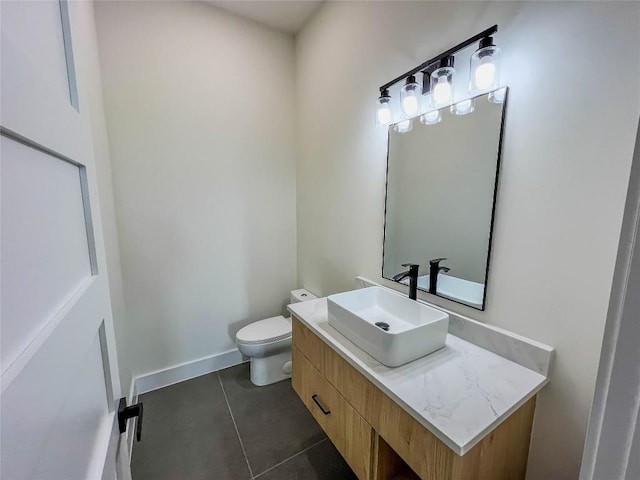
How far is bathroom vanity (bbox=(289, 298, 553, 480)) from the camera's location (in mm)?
704

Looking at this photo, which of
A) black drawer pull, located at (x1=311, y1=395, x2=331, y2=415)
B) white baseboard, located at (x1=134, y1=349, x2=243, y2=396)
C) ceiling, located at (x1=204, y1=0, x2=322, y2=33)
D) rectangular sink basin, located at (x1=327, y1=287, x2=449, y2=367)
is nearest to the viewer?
rectangular sink basin, located at (x1=327, y1=287, x2=449, y2=367)

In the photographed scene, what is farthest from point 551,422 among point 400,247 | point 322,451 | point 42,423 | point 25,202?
point 25,202

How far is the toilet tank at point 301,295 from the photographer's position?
2154 mm

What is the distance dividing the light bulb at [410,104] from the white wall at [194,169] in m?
1.25

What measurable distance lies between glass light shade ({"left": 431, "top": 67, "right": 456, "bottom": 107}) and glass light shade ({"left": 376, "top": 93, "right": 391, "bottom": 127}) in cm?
26

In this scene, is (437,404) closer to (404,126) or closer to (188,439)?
(404,126)


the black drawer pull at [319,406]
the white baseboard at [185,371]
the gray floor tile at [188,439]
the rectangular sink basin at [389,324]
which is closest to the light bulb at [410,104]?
the rectangular sink basin at [389,324]

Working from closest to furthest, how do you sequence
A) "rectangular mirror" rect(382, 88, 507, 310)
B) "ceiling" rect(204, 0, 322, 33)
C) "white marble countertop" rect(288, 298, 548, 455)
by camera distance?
1. "white marble countertop" rect(288, 298, 548, 455)
2. "rectangular mirror" rect(382, 88, 507, 310)
3. "ceiling" rect(204, 0, 322, 33)

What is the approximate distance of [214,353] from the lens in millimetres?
2168

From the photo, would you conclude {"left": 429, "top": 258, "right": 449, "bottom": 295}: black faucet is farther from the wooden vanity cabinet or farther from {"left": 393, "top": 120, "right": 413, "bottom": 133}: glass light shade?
{"left": 393, "top": 120, "right": 413, "bottom": 133}: glass light shade

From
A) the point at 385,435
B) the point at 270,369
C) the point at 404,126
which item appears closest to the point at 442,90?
the point at 404,126

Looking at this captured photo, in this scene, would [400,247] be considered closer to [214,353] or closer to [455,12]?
[455,12]

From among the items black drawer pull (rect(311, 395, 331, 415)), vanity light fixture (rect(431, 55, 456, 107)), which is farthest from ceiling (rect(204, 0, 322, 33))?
black drawer pull (rect(311, 395, 331, 415))

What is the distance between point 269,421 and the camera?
1672 millimetres
